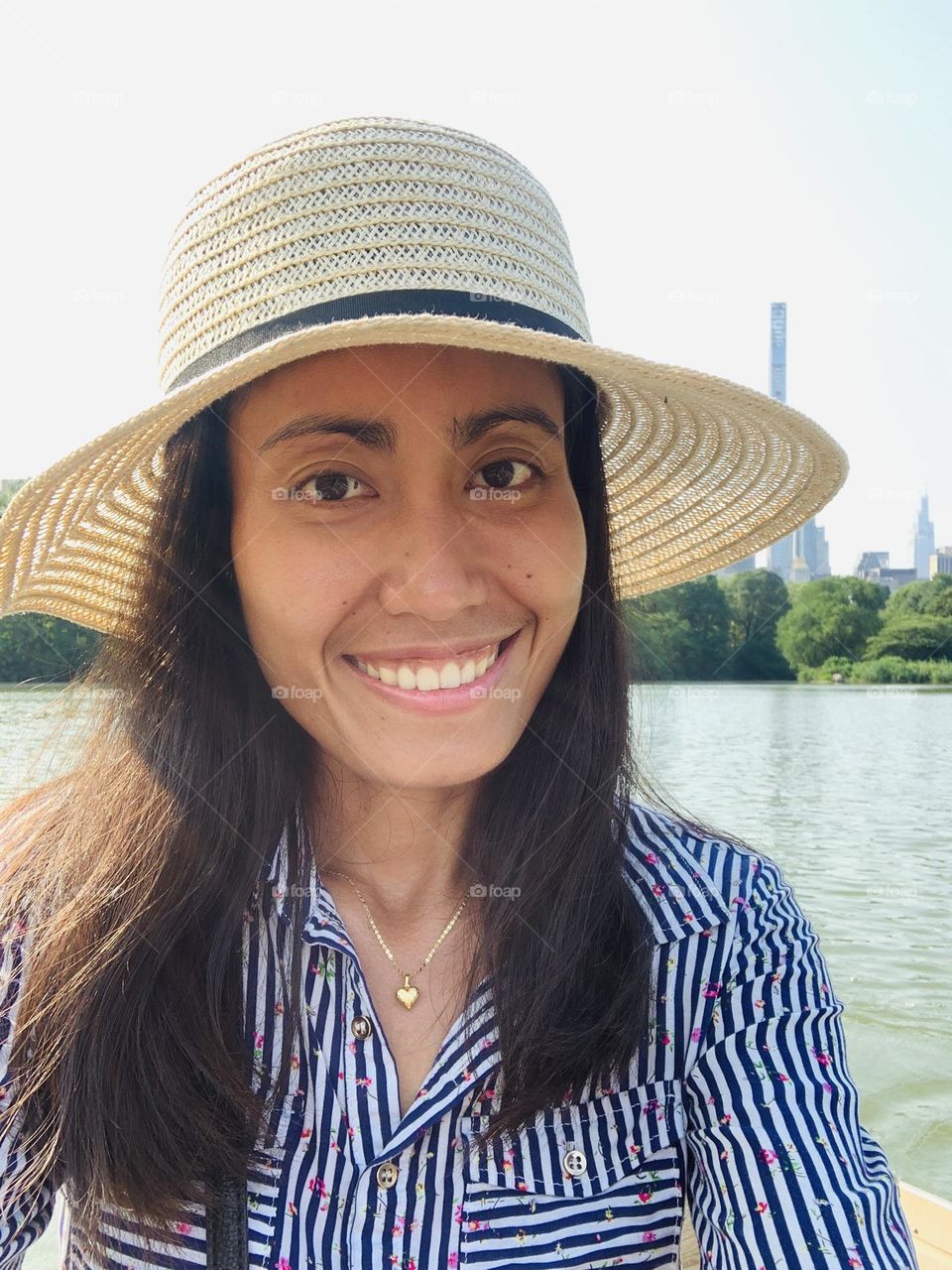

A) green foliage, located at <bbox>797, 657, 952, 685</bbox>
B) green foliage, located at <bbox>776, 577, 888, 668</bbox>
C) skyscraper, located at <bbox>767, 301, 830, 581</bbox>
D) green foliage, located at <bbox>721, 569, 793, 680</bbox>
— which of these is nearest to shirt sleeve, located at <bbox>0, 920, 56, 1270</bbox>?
green foliage, located at <bbox>721, 569, 793, 680</bbox>

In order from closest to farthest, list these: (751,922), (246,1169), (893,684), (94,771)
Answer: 1. (246,1169)
2. (751,922)
3. (94,771)
4. (893,684)

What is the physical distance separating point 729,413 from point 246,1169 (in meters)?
1.33

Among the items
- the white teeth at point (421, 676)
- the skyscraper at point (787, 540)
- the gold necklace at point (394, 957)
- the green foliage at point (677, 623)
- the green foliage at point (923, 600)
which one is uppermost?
the skyscraper at point (787, 540)

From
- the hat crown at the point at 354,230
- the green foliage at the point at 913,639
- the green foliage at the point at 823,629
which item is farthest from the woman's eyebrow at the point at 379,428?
the green foliage at the point at 823,629

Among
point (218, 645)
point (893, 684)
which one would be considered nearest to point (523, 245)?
point (218, 645)

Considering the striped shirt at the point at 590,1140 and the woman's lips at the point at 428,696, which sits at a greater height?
the woman's lips at the point at 428,696

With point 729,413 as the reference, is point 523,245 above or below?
above

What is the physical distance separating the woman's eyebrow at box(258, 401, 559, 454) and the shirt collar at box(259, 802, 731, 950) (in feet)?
2.01

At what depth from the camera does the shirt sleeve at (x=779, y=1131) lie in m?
1.20

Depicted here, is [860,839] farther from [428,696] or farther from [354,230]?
[354,230]

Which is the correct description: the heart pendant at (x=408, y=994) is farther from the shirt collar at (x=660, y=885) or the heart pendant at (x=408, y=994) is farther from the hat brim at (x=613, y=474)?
the hat brim at (x=613, y=474)

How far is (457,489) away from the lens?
1417mm

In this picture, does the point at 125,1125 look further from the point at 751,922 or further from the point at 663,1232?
the point at 751,922

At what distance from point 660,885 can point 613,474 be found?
35.7 inches
